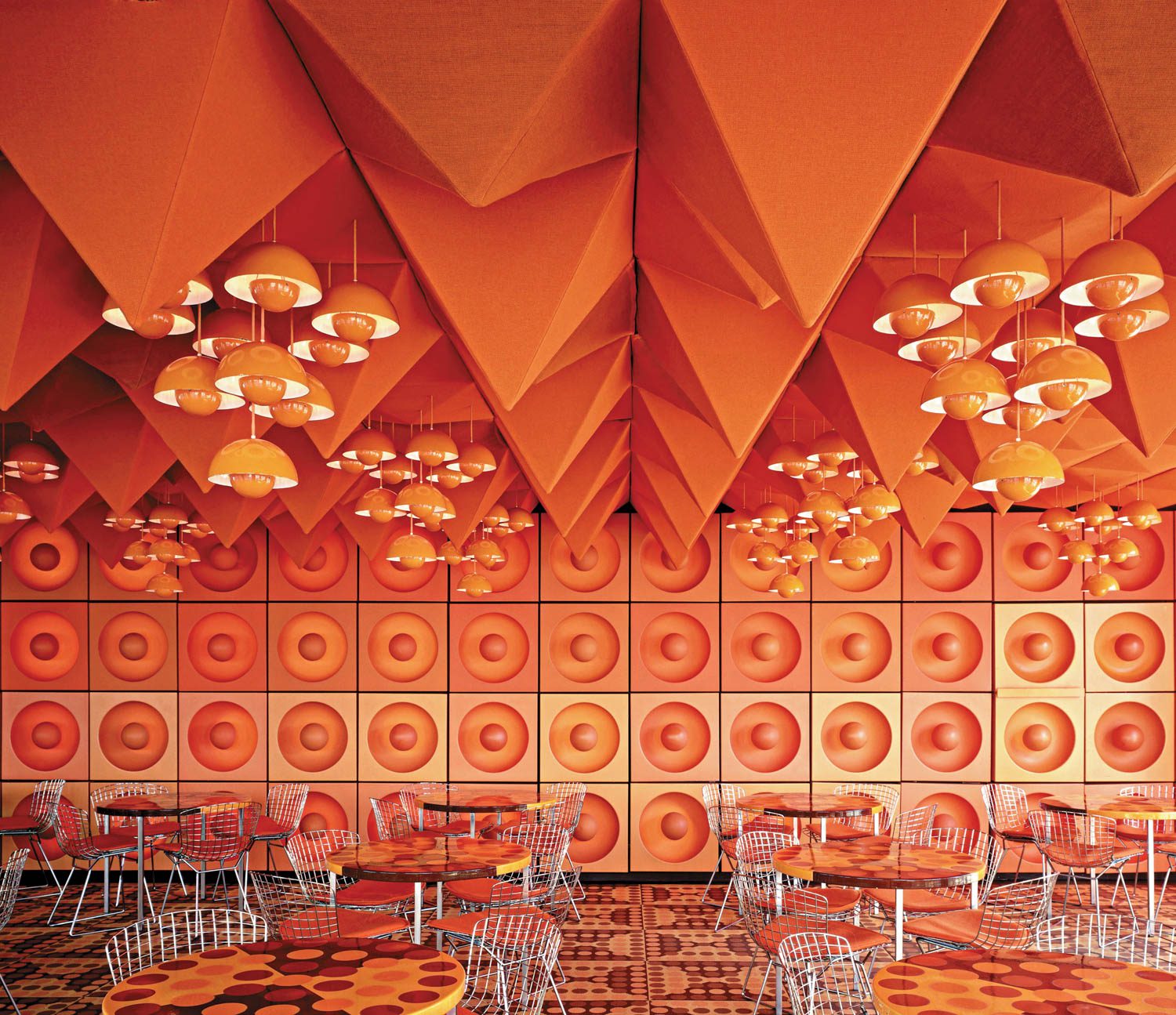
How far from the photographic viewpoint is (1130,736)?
41.8 feet

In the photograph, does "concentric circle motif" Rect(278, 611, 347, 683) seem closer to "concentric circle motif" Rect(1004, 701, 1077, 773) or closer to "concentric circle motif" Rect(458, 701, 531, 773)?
"concentric circle motif" Rect(458, 701, 531, 773)

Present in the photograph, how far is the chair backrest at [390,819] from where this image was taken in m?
10.3

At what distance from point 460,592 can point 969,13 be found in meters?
11.1

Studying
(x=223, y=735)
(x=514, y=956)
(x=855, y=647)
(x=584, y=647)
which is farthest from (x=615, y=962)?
(x=223, y=735)

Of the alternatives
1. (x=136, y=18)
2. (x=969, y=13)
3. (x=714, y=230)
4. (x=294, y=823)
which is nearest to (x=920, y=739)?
(x=294, y=823)

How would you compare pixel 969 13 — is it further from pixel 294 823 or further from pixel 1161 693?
pixel 1161 693

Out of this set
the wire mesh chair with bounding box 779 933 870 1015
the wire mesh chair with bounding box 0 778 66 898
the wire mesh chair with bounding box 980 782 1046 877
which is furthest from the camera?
the wire mesh chair with bounding box 980 782 1046 877

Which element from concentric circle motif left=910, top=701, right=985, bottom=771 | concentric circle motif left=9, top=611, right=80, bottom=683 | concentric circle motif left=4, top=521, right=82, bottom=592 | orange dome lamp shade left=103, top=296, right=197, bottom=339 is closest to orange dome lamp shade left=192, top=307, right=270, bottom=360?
orange dome lamp shade left=103, top=296, right=197, bottom=339

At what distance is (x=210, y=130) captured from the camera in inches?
123

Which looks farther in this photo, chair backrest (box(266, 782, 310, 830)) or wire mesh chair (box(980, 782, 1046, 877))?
chair backrest (box(266, 782, 310, 830))

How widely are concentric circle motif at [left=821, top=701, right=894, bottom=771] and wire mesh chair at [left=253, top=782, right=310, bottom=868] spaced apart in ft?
21.8

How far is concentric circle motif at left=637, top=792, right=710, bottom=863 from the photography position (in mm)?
12797

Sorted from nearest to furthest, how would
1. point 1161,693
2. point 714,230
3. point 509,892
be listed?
point 714,230 → point 509,892 → point 1161,693

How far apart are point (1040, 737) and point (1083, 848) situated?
227cm
